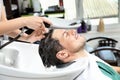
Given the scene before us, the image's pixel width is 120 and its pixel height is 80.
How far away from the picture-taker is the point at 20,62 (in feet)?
3.62

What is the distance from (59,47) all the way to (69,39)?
0.24 ft

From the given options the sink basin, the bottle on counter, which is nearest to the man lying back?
the sink basin

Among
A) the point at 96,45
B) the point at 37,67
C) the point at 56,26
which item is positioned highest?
the point at 56,26

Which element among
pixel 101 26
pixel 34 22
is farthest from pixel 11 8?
pixel 34 22

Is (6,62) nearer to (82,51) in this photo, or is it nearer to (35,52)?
(35,52)

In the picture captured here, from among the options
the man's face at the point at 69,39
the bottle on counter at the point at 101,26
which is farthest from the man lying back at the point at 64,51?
the bottle on counter at the point at 101,26

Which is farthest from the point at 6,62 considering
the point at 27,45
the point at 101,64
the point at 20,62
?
the point at 101,64

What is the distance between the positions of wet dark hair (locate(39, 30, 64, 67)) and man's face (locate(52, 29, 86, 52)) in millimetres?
32

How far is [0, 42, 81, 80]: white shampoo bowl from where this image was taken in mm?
877

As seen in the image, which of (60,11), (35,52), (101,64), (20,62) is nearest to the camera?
(20,62)

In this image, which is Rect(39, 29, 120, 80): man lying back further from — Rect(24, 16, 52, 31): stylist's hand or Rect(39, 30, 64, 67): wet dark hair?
Rect(24, 16, 52, 31): stylist's hand

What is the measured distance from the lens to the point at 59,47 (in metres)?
1.24

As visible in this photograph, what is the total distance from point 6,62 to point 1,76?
0.67 feet

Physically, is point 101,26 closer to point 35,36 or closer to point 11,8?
point 11,8
